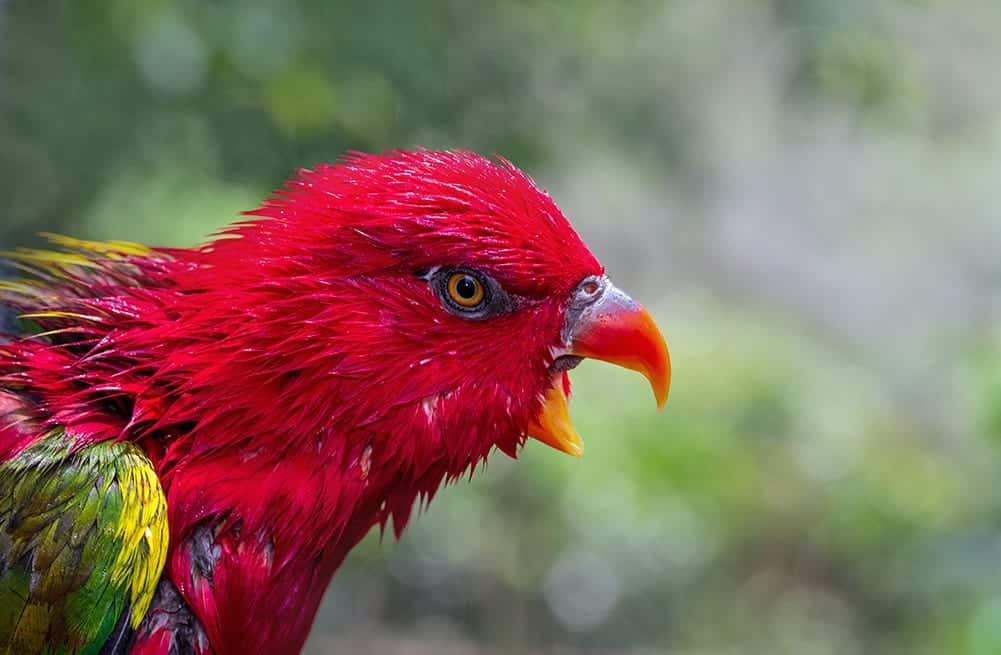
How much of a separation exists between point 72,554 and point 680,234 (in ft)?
23.8

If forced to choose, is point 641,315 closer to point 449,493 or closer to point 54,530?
point 54,530

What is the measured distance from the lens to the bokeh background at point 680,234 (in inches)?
117

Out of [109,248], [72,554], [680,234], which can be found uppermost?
[680,234]

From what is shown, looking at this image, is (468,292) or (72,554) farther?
(468,292)

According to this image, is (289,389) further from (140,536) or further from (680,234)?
(680,234)

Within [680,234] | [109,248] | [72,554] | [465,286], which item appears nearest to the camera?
[72,554]

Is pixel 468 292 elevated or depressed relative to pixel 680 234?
depressed

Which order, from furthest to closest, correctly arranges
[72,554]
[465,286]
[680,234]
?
[680,234]
[465,286]
[72,554]

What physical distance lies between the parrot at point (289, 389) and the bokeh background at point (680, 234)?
1.53 meters

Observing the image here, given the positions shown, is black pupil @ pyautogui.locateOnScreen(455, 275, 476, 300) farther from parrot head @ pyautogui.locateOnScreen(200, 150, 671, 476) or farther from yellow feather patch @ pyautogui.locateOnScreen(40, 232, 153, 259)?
yellow feather patch @ pyautogui.locateOnScreen(40, 232, 153, 259)

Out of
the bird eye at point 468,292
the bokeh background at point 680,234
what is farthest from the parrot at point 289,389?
the bokeh background at point 680,234

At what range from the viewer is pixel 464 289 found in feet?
4.83

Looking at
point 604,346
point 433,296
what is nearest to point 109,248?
point 433,296

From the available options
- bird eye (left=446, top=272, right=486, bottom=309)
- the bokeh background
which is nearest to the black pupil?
bird eye (left=446, top=272, right=486, bottom=309)
